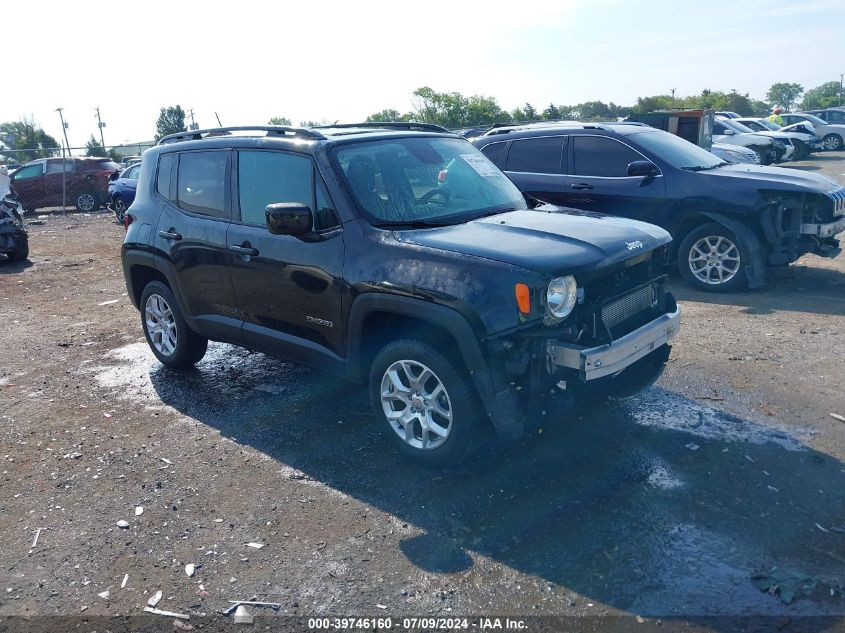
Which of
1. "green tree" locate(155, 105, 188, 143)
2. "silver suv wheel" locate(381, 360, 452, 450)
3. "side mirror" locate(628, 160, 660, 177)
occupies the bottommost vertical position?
"silver suv wheel" locate(381, 360, 452, 450)

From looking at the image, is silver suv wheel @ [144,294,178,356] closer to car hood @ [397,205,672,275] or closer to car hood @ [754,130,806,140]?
car hood @ [397,205,672,275]

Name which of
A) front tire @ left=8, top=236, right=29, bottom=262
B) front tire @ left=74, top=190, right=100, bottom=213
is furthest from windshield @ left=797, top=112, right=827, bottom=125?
front tire @ left=8, top=236, right=29, bottom=262

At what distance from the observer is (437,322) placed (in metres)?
4.12

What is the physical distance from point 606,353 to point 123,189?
18.3 metres

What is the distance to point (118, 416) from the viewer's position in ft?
19.0

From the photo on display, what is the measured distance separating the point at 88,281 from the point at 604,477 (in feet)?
32.0

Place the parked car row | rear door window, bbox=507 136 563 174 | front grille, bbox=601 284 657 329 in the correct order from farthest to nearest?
the parked car row → rear door window, bbox=507 136 563 174 → front grille, bbox=601 284 657 329

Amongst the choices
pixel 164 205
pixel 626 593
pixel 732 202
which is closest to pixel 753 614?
pixel 626 593

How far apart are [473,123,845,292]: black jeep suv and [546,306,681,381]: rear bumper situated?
439 cm

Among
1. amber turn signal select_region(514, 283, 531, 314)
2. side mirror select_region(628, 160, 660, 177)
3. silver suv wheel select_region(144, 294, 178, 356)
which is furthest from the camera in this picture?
side mirror select_region(628, 160, 660, 177)

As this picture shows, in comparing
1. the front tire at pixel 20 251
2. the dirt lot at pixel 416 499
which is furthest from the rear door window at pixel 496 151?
the front tire at pixel 20 251

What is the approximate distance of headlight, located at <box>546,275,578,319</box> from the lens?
4008 millimetres

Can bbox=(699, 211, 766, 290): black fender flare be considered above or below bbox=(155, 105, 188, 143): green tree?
below

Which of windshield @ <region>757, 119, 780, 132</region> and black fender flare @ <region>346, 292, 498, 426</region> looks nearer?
black fender flare @ <region>346, 292, 498, 426</region>
